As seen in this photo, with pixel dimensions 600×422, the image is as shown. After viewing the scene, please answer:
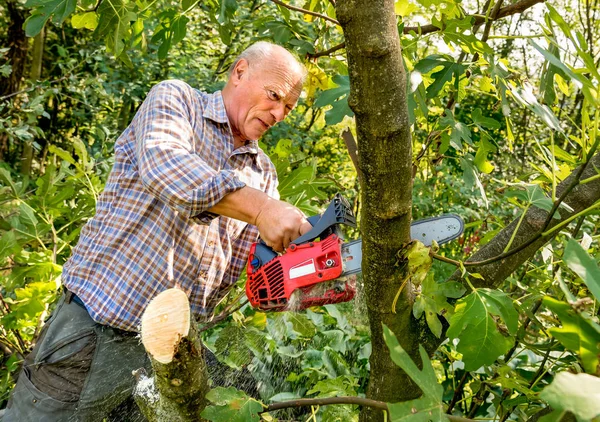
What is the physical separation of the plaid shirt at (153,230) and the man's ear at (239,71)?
0.11 metres

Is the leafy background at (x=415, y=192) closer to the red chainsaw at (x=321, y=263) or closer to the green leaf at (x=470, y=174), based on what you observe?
the green leaf at (x=470, y=174)

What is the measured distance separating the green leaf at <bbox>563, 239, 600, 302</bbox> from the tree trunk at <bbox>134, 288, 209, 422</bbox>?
3.13 ft

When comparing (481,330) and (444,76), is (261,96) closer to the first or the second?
(444,76)

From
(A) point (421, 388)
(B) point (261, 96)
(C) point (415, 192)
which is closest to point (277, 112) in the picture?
(B) point (261, 96)

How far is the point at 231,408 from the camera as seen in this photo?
136 cm

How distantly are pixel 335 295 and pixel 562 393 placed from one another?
1292 mm

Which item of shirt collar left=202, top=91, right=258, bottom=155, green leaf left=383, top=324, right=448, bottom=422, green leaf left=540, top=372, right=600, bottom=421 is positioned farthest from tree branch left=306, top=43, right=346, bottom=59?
green leaf left=540, top=372, right=600, bottom=421

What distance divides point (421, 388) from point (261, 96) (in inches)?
64.3

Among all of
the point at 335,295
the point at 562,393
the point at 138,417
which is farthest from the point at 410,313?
the point at 138,417

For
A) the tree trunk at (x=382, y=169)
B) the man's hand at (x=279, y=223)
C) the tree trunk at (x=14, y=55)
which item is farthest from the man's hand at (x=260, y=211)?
the tree trunk at (x=14, y=55)

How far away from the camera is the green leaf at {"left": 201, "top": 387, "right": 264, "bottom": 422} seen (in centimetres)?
134

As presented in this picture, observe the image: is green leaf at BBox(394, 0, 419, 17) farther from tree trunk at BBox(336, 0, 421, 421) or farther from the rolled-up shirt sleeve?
tree trunk at BBox(336, 0, 421, 421)

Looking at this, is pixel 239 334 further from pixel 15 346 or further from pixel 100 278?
pixel 15 346

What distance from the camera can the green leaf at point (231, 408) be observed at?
4.40ft
